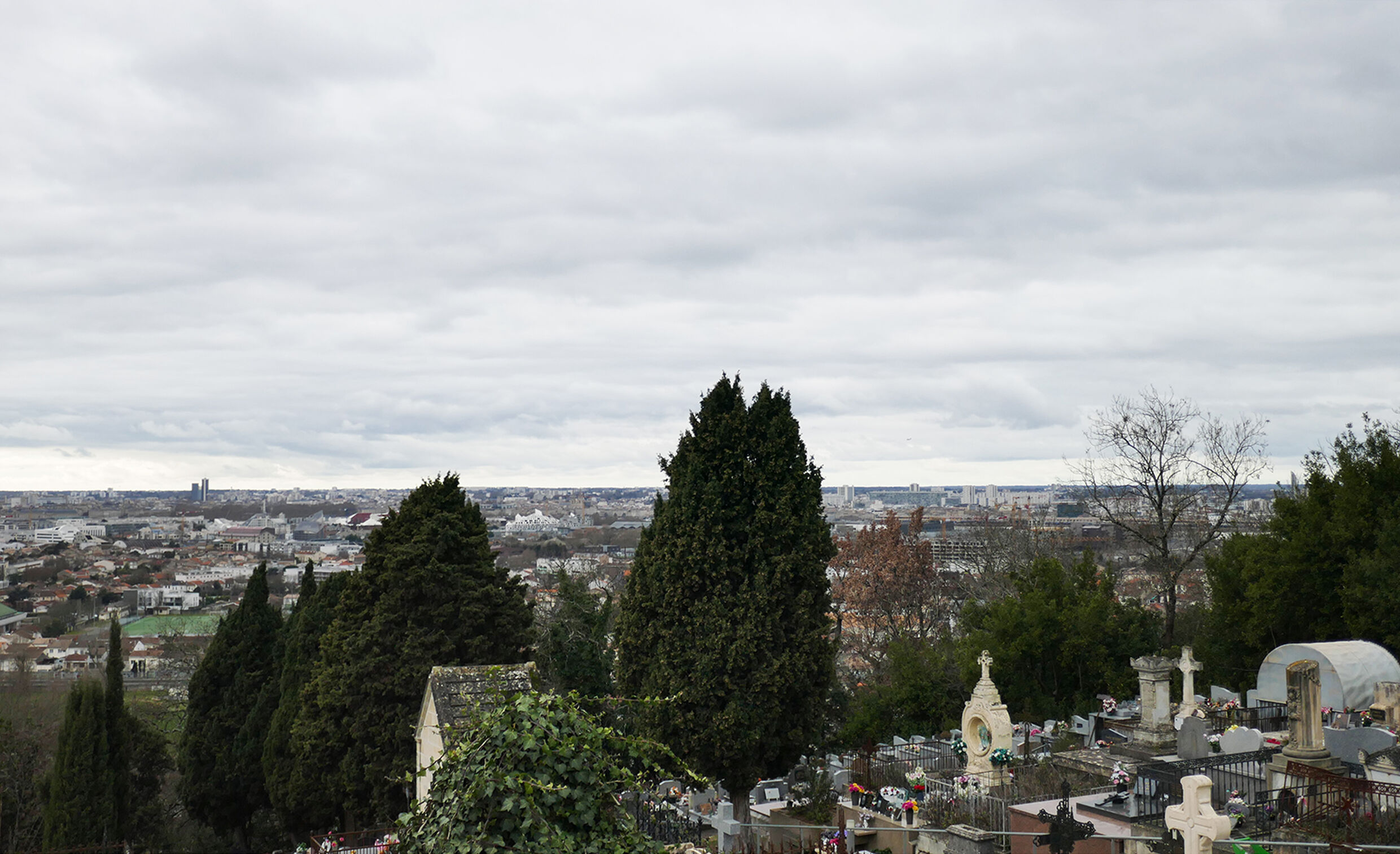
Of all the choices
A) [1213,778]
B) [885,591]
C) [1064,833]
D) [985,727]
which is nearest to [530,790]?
[1064,833]

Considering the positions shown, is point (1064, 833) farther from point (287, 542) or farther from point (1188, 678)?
point (287, 542)

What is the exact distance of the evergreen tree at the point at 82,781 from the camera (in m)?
19.9

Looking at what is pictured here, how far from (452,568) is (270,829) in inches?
378

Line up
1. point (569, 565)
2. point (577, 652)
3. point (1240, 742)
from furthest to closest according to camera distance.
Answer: point (569, 565) < point (577, 652) < point (1240, 742)

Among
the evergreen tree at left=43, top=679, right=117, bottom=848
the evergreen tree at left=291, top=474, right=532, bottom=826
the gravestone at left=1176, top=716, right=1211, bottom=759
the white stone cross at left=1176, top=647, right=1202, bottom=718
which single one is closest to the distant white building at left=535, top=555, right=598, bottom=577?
the evergreen tree at left=291, top=474, right=532, bottom=826

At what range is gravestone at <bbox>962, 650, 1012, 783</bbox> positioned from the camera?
16312mm

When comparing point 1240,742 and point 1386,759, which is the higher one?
point 1386,759

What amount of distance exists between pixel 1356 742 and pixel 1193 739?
7.69 feet

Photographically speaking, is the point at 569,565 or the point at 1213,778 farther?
the point at 569,565

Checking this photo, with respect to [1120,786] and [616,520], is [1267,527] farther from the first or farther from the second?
[616,520]

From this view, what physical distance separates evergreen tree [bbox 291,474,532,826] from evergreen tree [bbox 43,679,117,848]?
14.5ft

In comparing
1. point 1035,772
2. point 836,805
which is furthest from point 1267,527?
point 836,805

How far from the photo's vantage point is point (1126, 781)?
47.1ft

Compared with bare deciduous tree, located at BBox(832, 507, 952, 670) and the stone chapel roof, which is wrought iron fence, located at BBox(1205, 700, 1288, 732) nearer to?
the stone chapel roof
